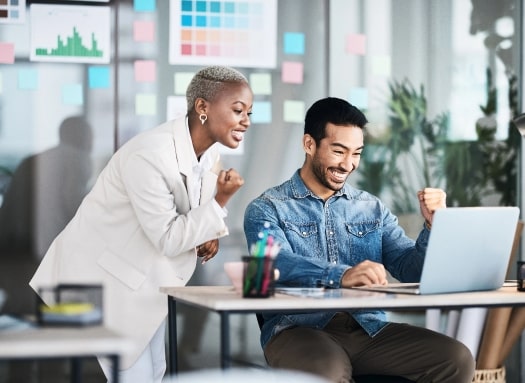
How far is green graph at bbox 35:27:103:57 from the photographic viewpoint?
185 inches

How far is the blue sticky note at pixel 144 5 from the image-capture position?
15.7 ft

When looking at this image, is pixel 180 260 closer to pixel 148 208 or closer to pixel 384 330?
pixel 148 208

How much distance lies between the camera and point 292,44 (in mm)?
4969

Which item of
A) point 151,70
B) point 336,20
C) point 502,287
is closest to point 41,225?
point 151,70

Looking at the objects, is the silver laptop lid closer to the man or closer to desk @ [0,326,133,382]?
the man

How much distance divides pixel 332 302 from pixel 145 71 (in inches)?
97.4

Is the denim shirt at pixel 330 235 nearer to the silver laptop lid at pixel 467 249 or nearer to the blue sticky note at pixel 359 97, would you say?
the silver laptop lid at pixel 467 249

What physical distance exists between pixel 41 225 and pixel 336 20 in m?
1.73

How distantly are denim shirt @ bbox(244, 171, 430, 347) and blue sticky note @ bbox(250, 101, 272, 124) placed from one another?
1456mm

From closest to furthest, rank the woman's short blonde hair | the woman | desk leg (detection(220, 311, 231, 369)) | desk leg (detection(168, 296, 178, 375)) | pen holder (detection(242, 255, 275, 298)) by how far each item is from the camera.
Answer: desk leg (detection(220, 311, 231, 369))
pen holder (detection(242, 255, 275, 298))
desk leg (detection(168, 296, 178, 375))
the woman
the woman's short blonde hair

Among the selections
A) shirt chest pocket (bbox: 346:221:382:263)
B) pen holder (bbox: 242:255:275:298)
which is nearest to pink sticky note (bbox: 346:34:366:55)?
shirt chest pocket (bbox: 346:221:382:263)

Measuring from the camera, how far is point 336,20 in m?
5.03

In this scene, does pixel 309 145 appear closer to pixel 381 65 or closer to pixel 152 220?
pixel 152 220

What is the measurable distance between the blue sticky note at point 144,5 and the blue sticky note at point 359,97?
104 cm
